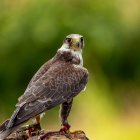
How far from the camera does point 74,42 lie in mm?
10164

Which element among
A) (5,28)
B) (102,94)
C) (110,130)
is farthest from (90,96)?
(5,28)

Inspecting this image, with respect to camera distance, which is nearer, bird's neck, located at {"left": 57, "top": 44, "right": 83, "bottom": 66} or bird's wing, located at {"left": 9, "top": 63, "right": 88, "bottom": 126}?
bird's wing, located at {"left": 9, "top": 63, "right": 88, "bottom": 126}

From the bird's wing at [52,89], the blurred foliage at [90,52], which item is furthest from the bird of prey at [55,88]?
the blurred foliage at [90,52]

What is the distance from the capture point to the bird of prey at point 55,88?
9.39m

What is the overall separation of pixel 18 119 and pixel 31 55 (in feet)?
28.4

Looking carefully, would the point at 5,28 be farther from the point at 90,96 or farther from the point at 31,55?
the point at 90,96

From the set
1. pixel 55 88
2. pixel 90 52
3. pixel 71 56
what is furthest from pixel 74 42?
pixel 90 52

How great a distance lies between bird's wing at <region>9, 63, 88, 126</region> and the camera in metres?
9.45

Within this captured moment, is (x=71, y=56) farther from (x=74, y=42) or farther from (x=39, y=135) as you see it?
(x=39, y=135)

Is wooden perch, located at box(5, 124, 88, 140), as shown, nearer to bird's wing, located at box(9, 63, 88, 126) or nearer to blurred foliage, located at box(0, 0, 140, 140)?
bird's wing, located at box(9, 63, 88, 126)

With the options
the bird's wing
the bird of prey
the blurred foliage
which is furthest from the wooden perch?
the blurred foliage

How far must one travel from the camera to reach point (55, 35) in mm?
18375

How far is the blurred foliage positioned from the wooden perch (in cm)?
343

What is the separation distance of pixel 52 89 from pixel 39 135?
594 millimetres
